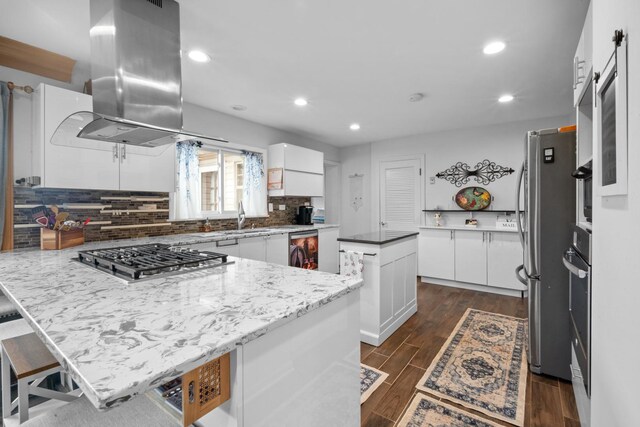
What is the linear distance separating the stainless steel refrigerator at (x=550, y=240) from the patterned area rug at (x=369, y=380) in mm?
1140

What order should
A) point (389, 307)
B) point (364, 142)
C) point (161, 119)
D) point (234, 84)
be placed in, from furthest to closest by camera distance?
Result: point (364, 142), point (234, 84), point (389, 307), point (161, 119)

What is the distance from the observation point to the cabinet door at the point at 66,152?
222 centimetres

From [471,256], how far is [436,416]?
305 centimetres

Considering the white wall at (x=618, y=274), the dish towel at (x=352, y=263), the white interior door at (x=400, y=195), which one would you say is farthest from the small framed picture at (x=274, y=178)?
the white wall at (x=618, y=274)

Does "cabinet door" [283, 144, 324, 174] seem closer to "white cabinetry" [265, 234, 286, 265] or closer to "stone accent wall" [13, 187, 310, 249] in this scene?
"white cabinetry" [265, 234, 286, 265]

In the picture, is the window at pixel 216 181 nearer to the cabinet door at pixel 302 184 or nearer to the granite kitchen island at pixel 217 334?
the cabinet door at pixel 302 184

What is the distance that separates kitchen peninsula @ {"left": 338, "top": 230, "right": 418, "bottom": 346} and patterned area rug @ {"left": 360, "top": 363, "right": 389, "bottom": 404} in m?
0.43

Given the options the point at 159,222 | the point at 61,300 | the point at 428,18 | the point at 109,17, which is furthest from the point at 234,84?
the point at 61,300

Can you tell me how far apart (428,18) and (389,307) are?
7.83 feet

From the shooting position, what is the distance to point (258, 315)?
2.86 ft

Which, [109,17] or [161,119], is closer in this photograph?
[109,17]

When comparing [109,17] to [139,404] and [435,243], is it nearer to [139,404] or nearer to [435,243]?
[139,404]

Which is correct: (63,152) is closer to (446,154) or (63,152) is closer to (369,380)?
(369,380)

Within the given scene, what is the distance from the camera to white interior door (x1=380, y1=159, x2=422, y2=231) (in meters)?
5.33
